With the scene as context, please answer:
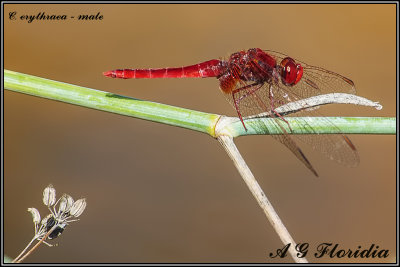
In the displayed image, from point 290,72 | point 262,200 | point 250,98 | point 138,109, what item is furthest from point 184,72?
point 262,200

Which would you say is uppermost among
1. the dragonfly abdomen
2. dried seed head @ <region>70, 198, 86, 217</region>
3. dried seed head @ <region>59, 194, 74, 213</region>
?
the dragonfly abdomen

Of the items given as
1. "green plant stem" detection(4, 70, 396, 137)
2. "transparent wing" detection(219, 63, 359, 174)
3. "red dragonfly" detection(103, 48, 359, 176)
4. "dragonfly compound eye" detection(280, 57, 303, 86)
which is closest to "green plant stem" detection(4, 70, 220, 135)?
"green plant stem" detection(4, 70, 396, 137)

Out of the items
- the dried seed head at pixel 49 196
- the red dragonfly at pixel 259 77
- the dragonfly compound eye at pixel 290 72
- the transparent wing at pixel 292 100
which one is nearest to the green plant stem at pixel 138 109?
the transparent wing at pixel 292 100

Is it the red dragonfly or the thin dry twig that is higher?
the red dragonfly

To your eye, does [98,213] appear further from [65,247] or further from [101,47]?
[101,47]

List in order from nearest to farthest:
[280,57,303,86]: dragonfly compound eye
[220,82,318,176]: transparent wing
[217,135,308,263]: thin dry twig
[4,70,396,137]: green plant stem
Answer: [217,135,308,263]: thin dry twig < [4,70,396,137]: green plant stem < [220,82,318,176]: transparent wing < [280,57,303,86]: dragonfly compound eye

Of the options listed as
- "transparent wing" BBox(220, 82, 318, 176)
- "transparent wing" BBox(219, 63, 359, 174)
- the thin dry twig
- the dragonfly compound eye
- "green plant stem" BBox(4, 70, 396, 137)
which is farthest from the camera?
the dragonfly compound eye

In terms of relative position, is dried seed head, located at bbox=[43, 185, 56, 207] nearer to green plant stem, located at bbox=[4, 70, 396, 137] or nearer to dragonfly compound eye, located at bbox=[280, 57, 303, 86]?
green plant stem, located at bbox=[4, 70, 396, 137]

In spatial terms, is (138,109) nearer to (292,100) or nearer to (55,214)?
(55,214)
